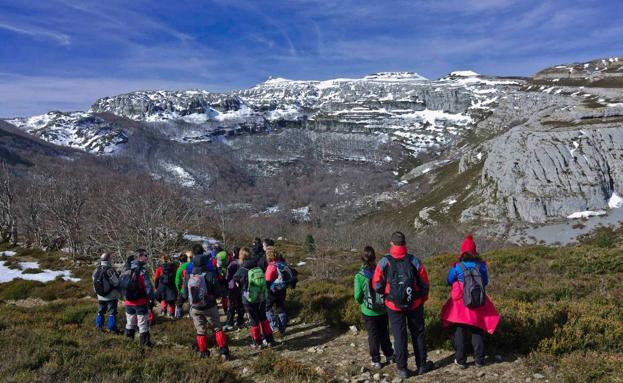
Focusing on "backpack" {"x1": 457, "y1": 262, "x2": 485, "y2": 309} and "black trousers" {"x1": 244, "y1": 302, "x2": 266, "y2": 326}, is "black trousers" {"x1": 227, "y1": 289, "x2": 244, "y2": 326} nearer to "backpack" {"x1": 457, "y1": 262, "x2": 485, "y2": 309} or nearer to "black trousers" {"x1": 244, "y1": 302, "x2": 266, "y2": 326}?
"black trousers" {"x1": 244, "y1": 302, "x2": 266, "y2": 326}

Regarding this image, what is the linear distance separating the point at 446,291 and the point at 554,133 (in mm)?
112866

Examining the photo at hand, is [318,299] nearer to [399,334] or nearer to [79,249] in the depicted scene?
[399,334]

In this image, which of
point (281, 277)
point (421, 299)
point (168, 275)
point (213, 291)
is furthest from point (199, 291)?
point (168, 275)

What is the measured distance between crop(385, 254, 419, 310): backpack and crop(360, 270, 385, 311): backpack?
1.52 feet

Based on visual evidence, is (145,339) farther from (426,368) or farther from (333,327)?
(426,368)

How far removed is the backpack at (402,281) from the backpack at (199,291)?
3838 mm

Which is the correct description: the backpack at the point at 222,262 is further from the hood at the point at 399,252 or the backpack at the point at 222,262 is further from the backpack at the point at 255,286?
the hood at the point at 399,252

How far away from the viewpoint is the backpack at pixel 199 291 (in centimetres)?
841

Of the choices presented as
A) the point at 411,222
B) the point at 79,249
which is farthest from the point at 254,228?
the point at 79,249

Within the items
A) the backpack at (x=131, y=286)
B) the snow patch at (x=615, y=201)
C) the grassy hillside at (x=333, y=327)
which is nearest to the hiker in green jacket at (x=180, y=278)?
the grassy hillside at (x=333, y=327)

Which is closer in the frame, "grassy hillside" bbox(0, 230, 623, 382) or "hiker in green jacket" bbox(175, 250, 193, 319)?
"grassy hillside" bbox(0, 230, 623, 382)

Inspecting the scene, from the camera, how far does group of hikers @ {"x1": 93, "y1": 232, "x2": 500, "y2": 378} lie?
6691mm

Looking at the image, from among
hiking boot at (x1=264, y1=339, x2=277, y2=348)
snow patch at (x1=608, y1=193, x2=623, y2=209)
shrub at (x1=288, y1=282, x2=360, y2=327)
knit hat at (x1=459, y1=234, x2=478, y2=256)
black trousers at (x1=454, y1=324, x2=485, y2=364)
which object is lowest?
snow patch at (x1=608, y1=193, x2=623, y2=209)

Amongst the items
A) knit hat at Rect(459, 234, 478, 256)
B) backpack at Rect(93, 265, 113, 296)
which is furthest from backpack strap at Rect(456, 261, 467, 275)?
backpack at Rect(93, 265, 113, 296)
